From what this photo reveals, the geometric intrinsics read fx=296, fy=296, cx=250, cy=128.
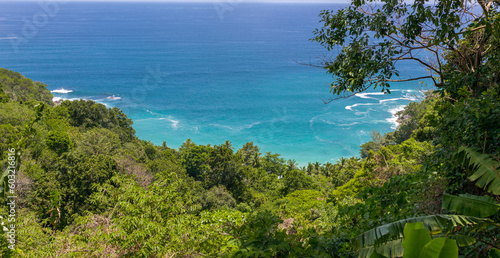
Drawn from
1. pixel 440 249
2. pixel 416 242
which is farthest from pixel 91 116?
pixel 440 249

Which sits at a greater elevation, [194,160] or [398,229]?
[194,160]

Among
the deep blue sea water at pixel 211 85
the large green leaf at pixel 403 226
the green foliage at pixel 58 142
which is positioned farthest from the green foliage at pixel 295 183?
the large green leaf at pixel 403 226

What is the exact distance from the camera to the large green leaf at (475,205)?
11.0 feet

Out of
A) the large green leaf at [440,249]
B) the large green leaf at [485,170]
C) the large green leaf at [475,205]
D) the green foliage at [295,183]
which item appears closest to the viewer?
the large green leaf at [440,249]

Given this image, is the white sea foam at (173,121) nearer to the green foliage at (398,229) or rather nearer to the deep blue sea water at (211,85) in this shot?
the deep blue sea water at (211,85)

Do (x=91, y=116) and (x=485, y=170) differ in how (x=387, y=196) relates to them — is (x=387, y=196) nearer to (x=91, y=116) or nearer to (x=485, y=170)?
(x=485, y=170)

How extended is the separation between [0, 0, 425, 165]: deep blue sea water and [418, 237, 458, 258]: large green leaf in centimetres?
2291

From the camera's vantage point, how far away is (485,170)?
384 cm

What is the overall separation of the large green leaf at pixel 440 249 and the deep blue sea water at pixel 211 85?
22912mm

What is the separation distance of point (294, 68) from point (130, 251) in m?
87.0

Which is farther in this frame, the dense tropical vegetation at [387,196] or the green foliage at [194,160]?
the green foliage at [194,160]

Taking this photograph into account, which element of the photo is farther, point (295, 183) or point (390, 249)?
point (295, 183)

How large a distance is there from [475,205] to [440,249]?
1.83 m

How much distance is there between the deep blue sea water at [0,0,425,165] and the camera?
53406mm
